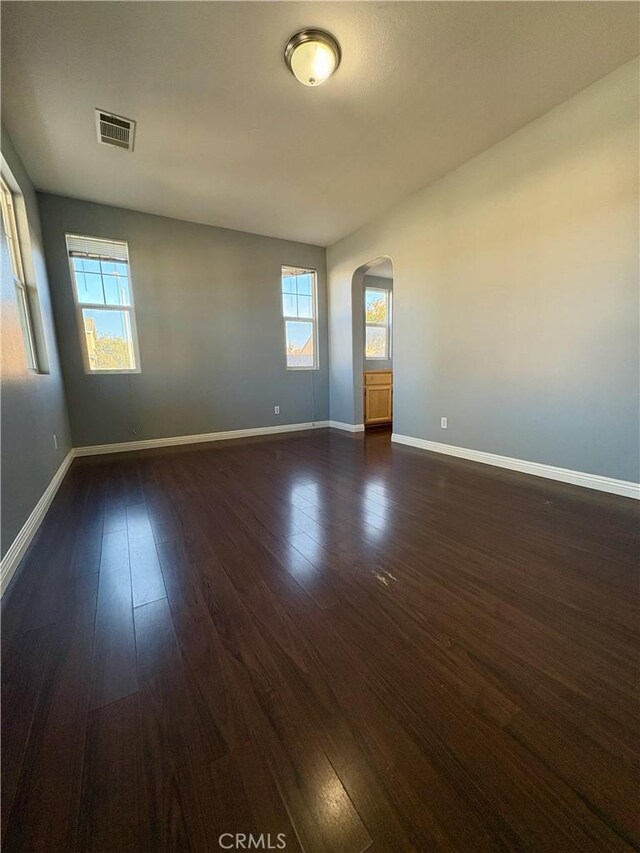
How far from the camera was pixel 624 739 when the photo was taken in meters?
0.86

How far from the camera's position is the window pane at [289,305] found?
16.7ft

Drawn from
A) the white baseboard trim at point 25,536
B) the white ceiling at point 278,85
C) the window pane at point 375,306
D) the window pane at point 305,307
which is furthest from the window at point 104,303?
the window pane at point 375,306

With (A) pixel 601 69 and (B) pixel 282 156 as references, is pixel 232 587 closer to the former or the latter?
(B) pixel 282 156

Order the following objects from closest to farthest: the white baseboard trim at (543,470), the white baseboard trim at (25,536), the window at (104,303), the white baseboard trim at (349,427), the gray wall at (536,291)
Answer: the white baseboard trim at (25,536) < the gray wall at (536,291) < the white baseboard trim at (543,470) < the window at (104,303) < the white baseboard trim at (349,427)

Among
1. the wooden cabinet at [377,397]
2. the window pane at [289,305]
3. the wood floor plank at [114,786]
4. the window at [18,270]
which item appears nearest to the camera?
the wood floor plank at [114,786]

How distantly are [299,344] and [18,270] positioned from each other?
11.2ft

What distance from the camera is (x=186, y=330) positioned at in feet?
14.4

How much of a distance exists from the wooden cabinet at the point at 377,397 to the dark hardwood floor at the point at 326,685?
340 centimetres

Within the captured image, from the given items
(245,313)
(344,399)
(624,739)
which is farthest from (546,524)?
(245,313)

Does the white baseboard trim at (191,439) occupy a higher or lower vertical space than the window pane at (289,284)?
lower

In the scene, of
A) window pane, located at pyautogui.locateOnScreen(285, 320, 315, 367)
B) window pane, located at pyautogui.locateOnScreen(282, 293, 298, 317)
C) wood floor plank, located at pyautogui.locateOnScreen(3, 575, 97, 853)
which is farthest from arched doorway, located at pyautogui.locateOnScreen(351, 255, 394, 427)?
wood floor plank, located at pyautogui.locateOnScreen(3, 575, 97, 853)

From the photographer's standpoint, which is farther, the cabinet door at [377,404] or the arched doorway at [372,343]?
the cabinet door at [377,404]

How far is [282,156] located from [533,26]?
1.91m

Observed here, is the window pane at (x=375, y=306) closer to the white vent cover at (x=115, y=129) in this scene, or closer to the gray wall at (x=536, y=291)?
the gray wall at (x=536, y=291)
